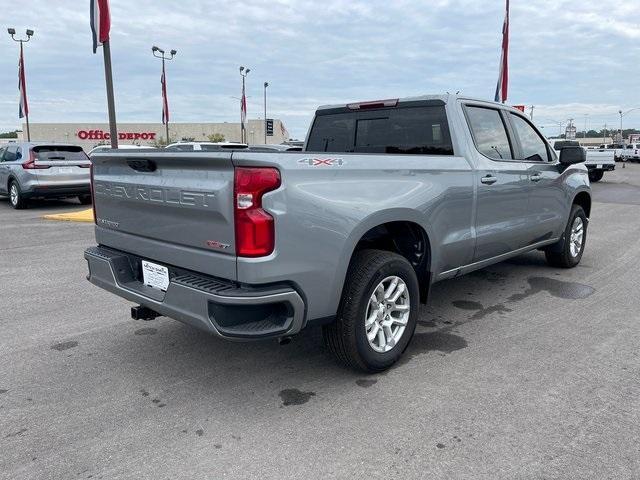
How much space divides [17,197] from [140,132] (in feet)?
203

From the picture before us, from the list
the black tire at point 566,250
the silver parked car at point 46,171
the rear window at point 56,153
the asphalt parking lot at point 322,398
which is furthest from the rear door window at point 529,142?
the rear window at point 56,153

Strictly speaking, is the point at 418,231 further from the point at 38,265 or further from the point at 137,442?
the point at 38,265

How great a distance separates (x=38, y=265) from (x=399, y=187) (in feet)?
17.7

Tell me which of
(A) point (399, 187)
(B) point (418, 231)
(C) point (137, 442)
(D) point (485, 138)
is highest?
(D) point (485, 138)

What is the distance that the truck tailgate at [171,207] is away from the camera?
281 cm

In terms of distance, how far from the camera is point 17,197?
511 inches

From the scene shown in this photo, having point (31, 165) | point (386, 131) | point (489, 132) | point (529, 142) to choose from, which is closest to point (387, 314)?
point (386, 131)

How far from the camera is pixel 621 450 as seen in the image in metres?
2.64

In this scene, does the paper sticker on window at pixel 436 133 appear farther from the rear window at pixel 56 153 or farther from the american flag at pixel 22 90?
the american flag at pixel 22 90

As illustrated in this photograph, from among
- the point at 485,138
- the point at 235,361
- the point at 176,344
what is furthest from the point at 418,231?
the point at 176,344

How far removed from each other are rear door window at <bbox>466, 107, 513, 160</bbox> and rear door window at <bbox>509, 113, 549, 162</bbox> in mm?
300

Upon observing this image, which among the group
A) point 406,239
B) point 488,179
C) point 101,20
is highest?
point 101,20

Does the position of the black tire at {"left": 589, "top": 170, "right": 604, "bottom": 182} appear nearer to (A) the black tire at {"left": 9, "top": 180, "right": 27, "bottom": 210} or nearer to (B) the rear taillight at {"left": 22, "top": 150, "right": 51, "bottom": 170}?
(B) the rear taillight at {"left": 22, "top": 150, "right": 51, "bottom": 170}

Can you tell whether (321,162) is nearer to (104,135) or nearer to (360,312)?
(360,312)
